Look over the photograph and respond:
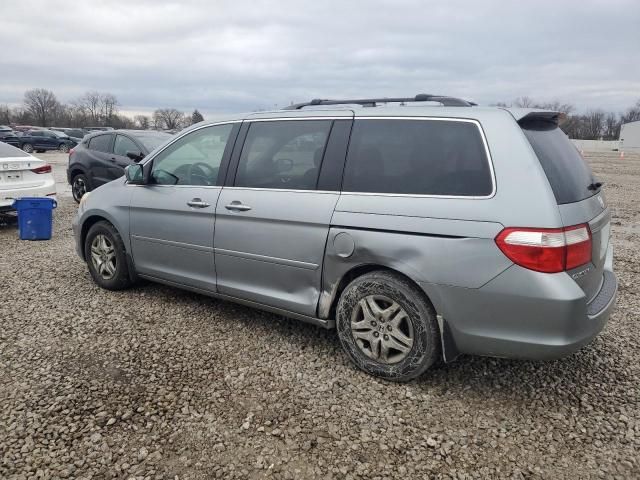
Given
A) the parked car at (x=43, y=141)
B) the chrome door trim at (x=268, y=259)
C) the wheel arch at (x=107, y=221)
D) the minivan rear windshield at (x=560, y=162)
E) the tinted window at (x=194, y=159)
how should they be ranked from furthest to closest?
the parked car at (x=43, y=141), the wheel arch at (x=107, y=221), the tinted window at (x=194, y=159), the chrome door trim at (x=268, y=259), the minivan rear windshield at (x=560, y=162)

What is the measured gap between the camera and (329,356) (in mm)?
3619

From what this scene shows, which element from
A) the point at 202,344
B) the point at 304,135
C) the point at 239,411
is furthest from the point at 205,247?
the point at 239,411

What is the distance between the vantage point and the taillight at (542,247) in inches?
103

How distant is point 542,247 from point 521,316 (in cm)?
40

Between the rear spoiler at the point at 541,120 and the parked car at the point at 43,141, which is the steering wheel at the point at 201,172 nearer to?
the rear spoiler at the point at 541,120

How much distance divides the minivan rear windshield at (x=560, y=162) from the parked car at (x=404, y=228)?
1cm

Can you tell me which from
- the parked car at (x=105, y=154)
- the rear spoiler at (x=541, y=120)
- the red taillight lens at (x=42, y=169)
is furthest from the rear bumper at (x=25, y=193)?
the rear spoiler at (x=541, y=120)

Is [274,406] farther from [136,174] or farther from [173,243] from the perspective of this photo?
[136,174]

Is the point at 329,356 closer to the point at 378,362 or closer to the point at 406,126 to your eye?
the point at 378,362

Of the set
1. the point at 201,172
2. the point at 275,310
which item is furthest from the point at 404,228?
the point at 201,172

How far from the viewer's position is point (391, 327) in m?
3.14

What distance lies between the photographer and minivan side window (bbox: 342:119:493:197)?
2.88 m

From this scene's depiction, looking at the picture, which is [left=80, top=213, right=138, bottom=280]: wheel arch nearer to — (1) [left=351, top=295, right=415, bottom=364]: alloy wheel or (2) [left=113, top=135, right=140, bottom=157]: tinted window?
(1) [left=351, top=295, right=415, bottom=364]: alloy wheel

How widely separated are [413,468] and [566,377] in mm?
1496
